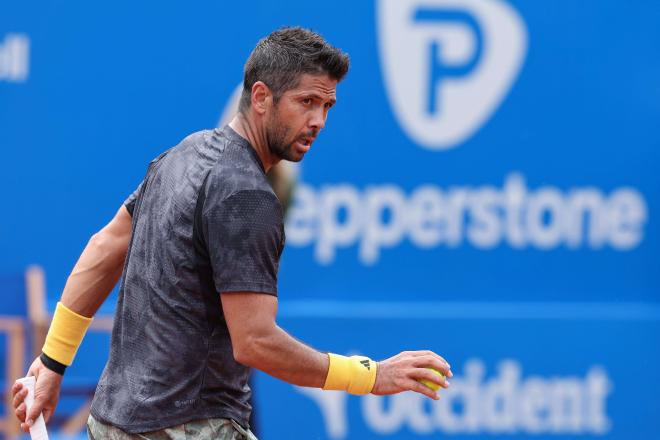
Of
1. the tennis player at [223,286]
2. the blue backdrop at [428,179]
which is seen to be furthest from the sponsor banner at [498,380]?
the tennis player at [223,286]

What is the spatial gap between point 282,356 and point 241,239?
10.7 inches

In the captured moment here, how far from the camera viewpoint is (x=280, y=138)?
2799 mm

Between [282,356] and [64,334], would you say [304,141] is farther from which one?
[64,334]

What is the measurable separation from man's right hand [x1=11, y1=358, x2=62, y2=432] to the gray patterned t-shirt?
0.28 m

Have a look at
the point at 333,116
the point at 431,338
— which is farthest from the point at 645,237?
the point at 333,116

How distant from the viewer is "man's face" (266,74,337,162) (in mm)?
2781

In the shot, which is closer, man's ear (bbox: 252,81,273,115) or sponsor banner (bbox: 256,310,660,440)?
man's ear (bbox: 252,81,273,115)

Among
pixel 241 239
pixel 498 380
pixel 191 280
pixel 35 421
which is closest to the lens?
pixel 241 239

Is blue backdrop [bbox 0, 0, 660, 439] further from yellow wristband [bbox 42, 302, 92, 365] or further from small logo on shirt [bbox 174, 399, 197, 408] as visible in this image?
small logo on shirt [bbox 174, 399, 197, 408]

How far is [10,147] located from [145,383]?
11.9ft

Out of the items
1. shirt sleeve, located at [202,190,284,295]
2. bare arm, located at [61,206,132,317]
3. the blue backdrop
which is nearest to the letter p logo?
the blue backdrop

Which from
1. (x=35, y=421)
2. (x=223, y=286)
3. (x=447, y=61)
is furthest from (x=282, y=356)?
(x=447, y=61)

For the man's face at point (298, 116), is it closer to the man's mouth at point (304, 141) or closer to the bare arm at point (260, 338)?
the man's mouth at point (304, 141)

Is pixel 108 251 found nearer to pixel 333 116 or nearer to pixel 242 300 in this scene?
pixel 242 300
